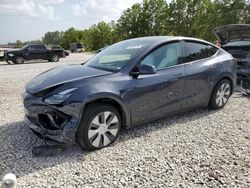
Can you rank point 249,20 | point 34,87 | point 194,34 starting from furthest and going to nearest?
point 194,34
point 249,20
point 34,87

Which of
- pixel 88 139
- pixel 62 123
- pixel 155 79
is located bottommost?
pixel 88 139

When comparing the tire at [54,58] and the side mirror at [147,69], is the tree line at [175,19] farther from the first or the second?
the side mirror at [147,69]

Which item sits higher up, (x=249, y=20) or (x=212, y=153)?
(x=249, y=20)

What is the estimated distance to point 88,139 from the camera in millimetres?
3730

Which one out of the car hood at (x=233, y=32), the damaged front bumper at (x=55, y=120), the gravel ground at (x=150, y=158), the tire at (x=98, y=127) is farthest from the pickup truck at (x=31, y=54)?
the tire at (x=98, y=127)

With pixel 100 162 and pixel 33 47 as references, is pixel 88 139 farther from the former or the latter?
pixel 33 47

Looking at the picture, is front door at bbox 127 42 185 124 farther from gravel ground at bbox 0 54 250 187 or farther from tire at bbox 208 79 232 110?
tire at bbox 208 79 232 110

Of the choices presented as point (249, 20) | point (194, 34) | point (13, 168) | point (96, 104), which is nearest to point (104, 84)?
point (96, 104)

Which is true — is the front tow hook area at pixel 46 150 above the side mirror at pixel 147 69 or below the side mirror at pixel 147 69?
below

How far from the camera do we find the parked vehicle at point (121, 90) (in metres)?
3.66

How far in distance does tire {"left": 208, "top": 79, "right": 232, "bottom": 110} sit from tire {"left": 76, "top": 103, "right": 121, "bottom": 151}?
7.82ft

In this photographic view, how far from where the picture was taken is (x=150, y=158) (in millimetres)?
3662

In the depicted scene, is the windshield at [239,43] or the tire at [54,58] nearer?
the windshield at [239,43]

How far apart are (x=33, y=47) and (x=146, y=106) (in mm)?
18297
